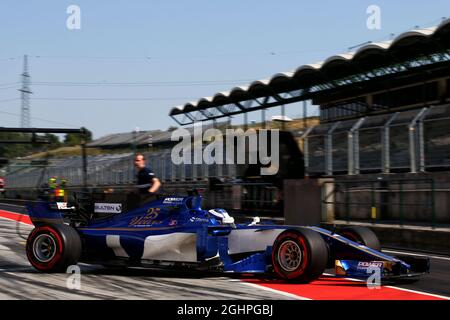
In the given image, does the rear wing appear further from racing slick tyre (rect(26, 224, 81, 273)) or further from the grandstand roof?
the grandstand roof

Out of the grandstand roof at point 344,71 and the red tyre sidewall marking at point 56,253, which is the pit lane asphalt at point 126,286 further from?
the grandstand roof at point 344,71

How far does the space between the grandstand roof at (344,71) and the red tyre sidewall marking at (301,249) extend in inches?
581

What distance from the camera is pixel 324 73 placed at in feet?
80.8

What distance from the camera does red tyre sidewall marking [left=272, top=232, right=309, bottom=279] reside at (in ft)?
21.7

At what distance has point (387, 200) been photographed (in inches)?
576

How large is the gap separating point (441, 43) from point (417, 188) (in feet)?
28.8

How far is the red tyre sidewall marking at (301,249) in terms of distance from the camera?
6605mm

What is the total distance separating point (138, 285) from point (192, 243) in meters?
0.91

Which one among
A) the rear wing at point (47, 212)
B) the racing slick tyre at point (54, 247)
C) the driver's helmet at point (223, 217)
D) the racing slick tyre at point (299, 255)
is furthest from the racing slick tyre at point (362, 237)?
the rear wing at point (47, 212)

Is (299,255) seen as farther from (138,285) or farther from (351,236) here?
(138,285)

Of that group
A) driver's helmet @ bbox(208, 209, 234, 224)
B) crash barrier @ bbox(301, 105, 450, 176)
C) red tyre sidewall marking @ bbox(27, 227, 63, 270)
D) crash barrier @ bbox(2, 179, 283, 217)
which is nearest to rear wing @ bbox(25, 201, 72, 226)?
red tyre sidewall marking @ bbox(27, 227, 63, 270)

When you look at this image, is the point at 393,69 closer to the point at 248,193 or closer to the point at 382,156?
the point at 382,156

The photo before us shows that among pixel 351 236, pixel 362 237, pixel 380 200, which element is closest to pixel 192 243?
pixel 351 236

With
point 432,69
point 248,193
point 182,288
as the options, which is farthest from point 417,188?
point 432,69
